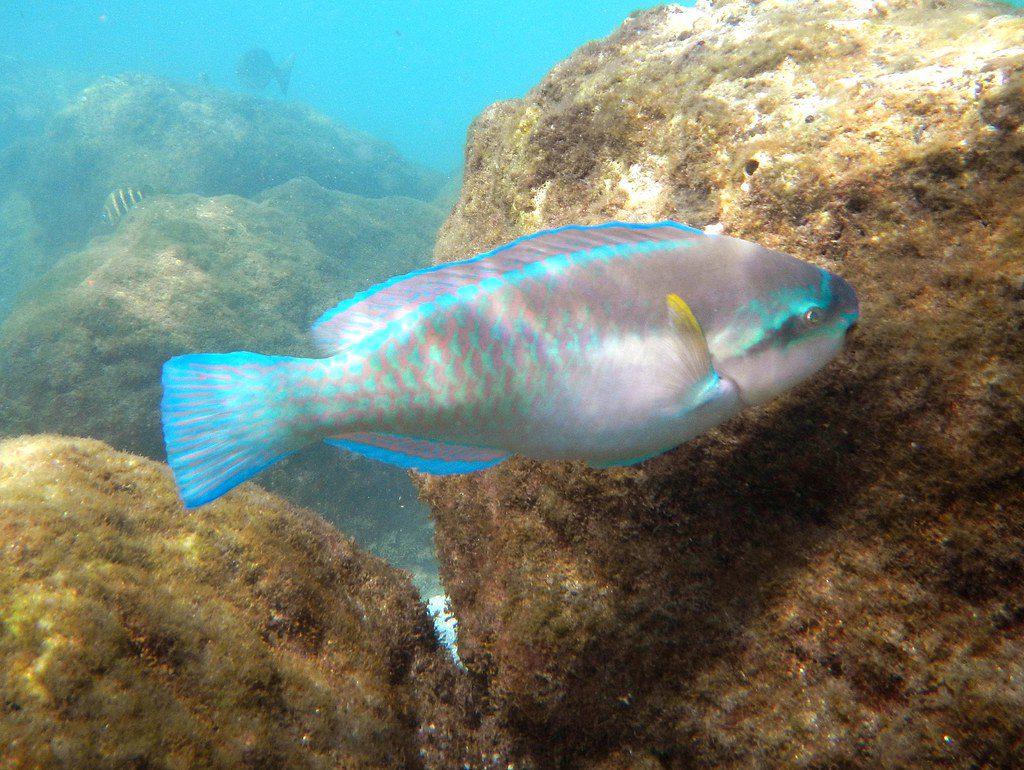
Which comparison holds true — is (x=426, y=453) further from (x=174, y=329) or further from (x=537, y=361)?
(x=174, y=329)

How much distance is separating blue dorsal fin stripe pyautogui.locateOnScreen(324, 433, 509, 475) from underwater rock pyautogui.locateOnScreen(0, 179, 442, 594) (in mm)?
8259

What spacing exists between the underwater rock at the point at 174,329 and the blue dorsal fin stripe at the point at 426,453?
8.26 m

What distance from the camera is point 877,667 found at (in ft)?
6.35

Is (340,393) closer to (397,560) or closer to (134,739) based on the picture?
(134,739)

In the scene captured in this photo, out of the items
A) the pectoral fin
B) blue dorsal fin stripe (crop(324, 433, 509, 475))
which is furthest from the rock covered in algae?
the pectoral fin

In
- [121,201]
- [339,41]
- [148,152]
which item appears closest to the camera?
[121,201]

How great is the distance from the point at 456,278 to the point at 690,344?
75 cm

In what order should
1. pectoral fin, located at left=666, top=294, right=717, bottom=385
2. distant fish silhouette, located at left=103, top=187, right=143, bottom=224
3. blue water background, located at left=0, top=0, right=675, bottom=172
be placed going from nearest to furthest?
pectoral fin, located at left=666, top=294, right=717, bottom=385, distant fish silhouette, located at left=103, top=187, right=143, bottom=224, blue water background, located at left=0, top=0, right=675, bottom=172

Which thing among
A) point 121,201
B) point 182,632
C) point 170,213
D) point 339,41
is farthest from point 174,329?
point 339,41

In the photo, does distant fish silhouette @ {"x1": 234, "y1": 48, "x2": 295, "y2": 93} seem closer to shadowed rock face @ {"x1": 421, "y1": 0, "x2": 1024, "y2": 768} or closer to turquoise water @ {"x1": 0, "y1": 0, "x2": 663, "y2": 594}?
turquoise water @ {"x1": 0, "y1": 0, "x2": 663, "y2": 594}

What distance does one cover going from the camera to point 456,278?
1696 millimetres

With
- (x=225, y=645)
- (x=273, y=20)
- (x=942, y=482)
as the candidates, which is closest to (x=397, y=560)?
(x=225, y=645)

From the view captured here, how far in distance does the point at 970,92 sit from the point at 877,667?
2.21 m

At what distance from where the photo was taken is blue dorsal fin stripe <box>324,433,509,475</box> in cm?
173
